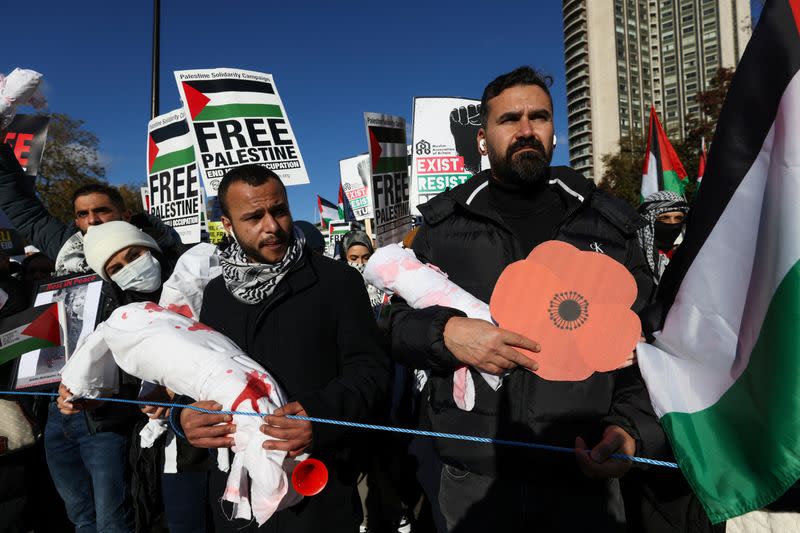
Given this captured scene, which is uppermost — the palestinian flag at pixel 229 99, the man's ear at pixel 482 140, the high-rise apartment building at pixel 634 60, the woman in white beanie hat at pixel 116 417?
the high-rise apartment building at pixel 634 60

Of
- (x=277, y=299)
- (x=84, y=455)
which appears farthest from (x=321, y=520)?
(x=84, y=455)

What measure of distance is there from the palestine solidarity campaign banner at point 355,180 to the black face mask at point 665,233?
3928 millimetres

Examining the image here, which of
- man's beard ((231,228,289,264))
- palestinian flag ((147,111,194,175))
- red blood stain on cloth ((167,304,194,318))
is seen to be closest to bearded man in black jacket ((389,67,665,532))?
man's beard ((231,228,289,264))

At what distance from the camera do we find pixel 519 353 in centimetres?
148

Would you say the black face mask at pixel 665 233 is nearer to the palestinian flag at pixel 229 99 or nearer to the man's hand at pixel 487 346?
the palestinian flag at pixel 229 99

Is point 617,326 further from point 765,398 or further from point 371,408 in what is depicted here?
point 371,408

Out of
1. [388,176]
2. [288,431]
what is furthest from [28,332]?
A: [388,176]

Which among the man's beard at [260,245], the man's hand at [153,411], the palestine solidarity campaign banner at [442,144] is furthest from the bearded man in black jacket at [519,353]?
the palestine solidarity campaign banner at [442,144]

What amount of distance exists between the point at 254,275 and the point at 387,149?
10.2 feet

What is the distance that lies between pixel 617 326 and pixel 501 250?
0.52 meters

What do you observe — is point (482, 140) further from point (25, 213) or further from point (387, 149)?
point (25, 213)

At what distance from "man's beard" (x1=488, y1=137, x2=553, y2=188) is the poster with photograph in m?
2.21

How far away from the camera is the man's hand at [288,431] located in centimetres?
167

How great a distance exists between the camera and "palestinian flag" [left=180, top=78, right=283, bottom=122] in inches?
169
